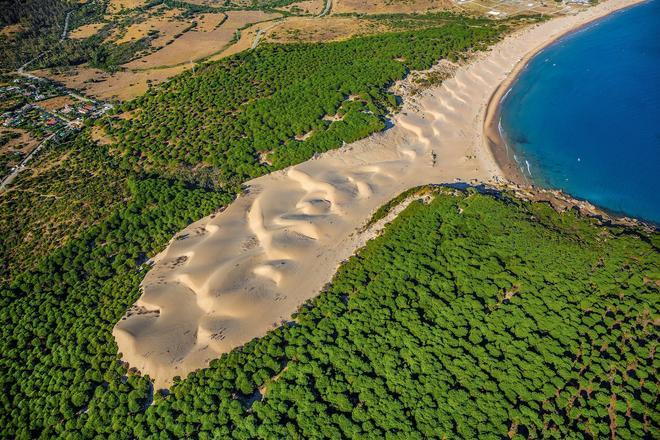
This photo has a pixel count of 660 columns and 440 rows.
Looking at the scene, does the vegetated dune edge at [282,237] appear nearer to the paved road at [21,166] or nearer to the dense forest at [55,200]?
the dense forest at [55,200]

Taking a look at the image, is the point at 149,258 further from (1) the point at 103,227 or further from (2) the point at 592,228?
(2) the point at 592,228

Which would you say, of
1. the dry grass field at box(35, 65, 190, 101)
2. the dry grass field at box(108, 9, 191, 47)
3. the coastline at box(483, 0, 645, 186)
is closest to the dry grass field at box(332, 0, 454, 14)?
the coastline at box(483, 0, 645, 186)

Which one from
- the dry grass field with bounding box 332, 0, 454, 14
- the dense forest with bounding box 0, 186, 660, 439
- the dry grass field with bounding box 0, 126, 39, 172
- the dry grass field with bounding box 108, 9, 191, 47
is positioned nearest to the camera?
the dense forest with bounding box 0, 186, 660, 439

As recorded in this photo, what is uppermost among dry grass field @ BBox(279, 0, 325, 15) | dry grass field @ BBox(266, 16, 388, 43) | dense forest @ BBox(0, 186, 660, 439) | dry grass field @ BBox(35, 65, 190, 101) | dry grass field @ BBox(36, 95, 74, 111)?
dry grass field @ BBox(279, 0, 325, 15)

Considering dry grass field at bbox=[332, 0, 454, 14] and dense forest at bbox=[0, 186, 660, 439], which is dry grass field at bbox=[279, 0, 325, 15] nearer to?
dry grass field at bbox=[332, 0, 454, 14]

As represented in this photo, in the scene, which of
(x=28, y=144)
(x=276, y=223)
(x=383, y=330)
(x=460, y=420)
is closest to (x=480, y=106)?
(x=276, y=223)

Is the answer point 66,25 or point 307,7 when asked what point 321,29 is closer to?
point 307,7
